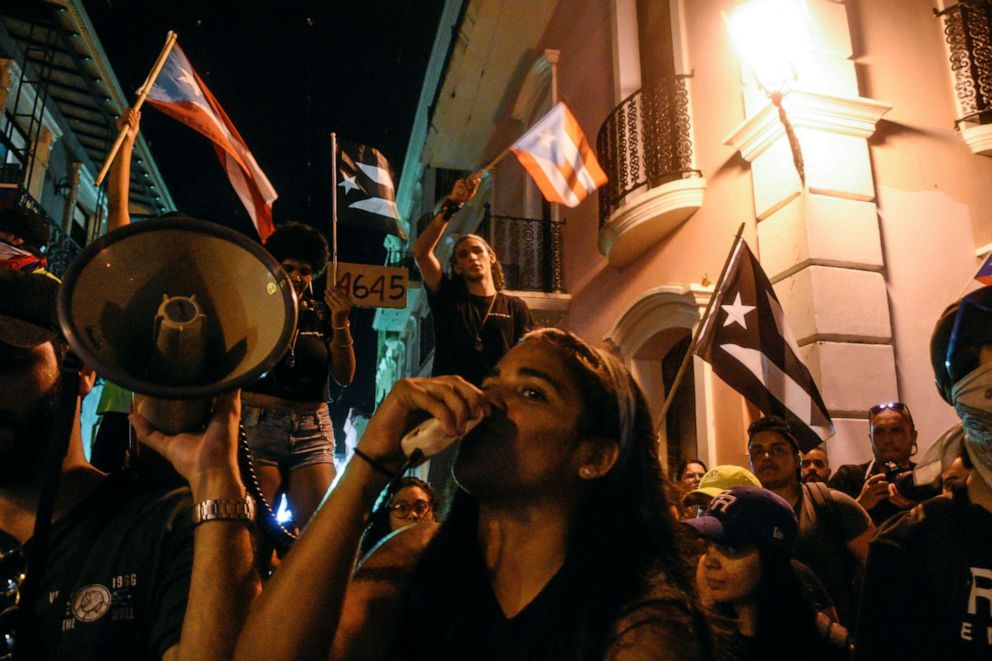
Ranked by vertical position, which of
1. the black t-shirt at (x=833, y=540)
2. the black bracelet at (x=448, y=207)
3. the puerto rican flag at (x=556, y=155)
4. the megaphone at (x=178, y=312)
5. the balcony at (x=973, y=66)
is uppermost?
the balcony at (x=973, y=66)

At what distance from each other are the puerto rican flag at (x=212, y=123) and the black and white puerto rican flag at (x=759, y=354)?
3060mm

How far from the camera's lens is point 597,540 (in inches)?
70.0

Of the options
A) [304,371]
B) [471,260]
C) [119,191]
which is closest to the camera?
[119,191]

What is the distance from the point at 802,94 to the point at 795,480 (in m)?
4.19

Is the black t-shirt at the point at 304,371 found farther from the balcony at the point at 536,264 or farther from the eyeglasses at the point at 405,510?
the balcony at the point at 536,264

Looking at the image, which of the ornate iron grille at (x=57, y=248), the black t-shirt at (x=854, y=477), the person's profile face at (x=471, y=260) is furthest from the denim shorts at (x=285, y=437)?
the ornate iron grille at (x=57, y=248)

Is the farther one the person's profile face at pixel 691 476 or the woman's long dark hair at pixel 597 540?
the person's profile face at pixel 691 476

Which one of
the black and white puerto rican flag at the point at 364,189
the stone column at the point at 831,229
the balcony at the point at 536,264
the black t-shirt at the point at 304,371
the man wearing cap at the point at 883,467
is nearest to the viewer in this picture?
the black t-shirt at the point at 304,371

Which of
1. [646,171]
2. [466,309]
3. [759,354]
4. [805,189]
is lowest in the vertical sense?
[759,354]

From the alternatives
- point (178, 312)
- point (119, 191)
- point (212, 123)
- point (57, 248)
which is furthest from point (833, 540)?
point (57, 248)

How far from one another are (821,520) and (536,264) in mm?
9357

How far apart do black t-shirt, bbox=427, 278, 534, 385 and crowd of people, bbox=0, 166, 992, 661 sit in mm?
1889

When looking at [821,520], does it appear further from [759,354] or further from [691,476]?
[691,476]

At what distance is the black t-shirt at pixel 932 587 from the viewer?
5.87 ft
